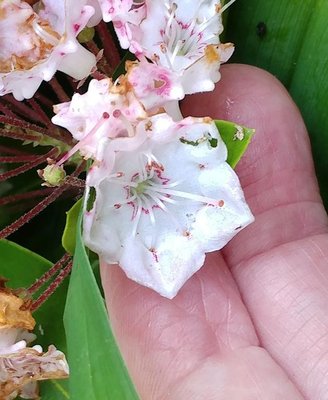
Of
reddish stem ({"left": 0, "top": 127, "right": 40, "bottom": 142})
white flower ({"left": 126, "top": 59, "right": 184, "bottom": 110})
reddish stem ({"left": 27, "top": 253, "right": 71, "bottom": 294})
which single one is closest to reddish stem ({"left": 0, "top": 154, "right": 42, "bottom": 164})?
reddish stem ({"left": 0, "top": 127, "right": 40, "bottom": 142})

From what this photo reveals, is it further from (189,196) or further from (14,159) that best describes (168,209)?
(14,159)

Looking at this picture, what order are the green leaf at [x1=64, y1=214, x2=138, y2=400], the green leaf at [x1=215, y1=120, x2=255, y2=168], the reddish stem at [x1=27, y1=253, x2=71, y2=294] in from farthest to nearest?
the reddish stem at [x1=27, y1=253, x2=71, y2=294] < the green leaf at [x1=215, y1=120, x2=255, y2=168] < the green leaf at [x1=64, y1=214, x2=138, y2=400]

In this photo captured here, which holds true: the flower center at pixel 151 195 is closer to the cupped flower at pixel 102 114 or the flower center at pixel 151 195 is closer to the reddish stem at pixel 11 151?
the cupped flower at pixel 102 114

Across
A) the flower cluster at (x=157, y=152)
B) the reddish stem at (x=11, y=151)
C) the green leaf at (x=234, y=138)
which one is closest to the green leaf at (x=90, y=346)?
the flower cluster at (x=157, y=152)

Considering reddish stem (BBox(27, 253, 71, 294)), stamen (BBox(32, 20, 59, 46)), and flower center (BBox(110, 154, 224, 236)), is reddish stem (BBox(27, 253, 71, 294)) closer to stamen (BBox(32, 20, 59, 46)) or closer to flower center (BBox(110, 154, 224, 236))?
flower center (BBox(110, 154, 224, 236))

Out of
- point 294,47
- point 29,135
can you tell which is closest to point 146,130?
point 29,135

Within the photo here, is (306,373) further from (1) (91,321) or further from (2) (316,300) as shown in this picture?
(1) (91,321)

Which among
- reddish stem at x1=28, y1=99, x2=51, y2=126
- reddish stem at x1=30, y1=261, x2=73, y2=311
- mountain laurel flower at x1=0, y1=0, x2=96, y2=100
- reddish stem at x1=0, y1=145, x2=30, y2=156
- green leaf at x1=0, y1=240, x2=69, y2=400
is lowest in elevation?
green leaf at x1=0, y1=240, x2=69, y2=400
